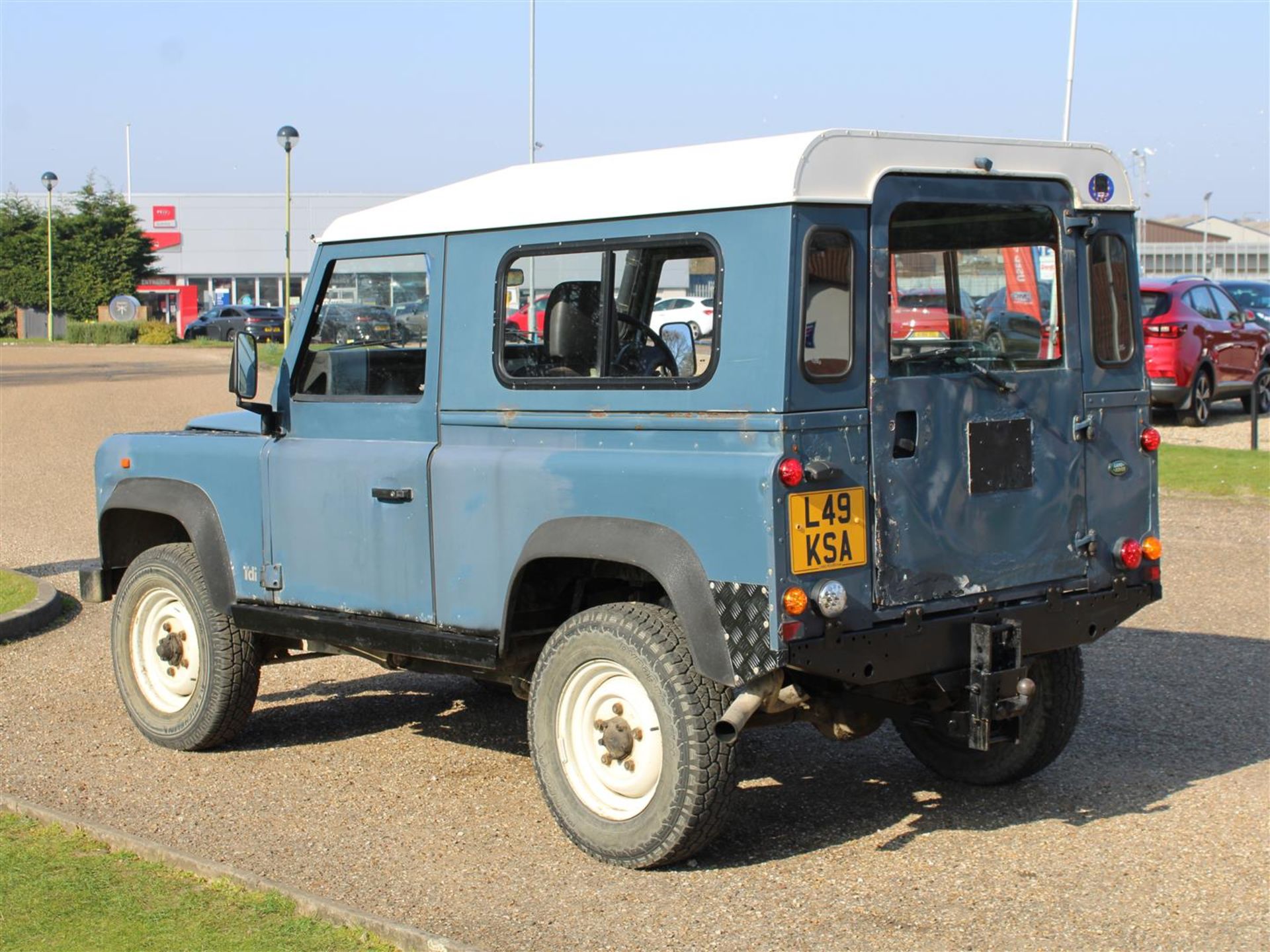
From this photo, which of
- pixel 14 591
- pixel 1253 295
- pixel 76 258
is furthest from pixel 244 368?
pixel 76 258

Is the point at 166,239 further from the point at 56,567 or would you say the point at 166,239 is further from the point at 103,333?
the point at 56,567

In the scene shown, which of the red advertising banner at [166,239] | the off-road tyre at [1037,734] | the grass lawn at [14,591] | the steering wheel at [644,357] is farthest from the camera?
the red advertising banner at [166,239]

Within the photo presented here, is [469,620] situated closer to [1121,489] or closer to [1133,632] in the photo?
[1121,489]

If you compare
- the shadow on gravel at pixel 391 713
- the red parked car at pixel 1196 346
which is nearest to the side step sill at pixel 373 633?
the shadow on gravel at pixel 391 713

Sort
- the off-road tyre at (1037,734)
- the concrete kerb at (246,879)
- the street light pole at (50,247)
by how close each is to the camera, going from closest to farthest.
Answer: the concrete kerb at (246,879)
the off-road tyre at (1037,734)
the street light pole at (50,247)

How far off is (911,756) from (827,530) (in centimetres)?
227

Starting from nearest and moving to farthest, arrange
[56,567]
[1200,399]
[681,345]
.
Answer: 1. [681,345]
2. [56,567]
3. [1200,399]

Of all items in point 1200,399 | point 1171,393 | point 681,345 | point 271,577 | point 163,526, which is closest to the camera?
point 681,345

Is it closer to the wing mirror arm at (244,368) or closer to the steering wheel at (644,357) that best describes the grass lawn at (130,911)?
the wing mirror arm at (244,368)

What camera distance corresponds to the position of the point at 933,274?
17.6 feet

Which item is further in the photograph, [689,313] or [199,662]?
[199,662]

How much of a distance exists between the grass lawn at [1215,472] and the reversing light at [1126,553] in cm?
882

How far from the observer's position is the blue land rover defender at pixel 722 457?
486 centimetres

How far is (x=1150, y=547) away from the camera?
5.71 meters
